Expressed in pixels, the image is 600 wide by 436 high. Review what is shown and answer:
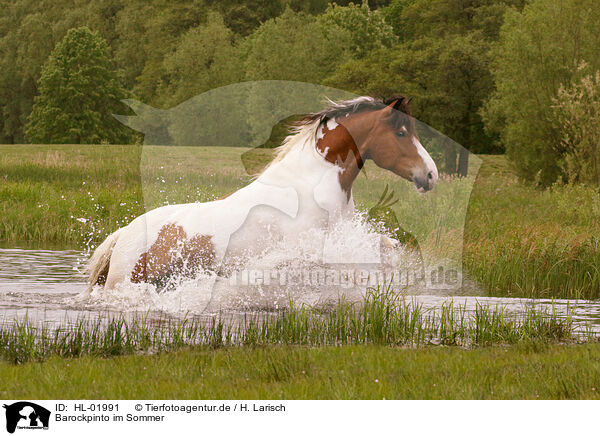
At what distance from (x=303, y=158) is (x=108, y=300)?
3.09 metres

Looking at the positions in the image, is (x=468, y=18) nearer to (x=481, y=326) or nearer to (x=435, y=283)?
(x=435, y=283)

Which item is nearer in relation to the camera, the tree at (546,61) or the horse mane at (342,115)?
the horse mane at (342,115)

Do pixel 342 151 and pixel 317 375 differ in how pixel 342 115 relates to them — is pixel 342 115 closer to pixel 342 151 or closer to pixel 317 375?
pixel 342 151

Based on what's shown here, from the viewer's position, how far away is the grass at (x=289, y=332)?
7.38m

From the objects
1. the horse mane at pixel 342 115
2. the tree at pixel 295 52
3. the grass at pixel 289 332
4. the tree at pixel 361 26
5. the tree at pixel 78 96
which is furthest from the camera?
the tree at pixel 78 96

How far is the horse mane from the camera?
8.59 m

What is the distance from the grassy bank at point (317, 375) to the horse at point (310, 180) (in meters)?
1.64

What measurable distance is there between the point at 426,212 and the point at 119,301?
6.85 metres

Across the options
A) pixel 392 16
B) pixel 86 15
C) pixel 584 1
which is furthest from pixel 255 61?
pixel 86 15

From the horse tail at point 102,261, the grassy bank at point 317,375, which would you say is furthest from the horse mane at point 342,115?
the horse tail at point 102,261

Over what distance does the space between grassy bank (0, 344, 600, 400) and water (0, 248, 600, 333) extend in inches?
69.4

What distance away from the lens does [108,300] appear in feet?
32.1
